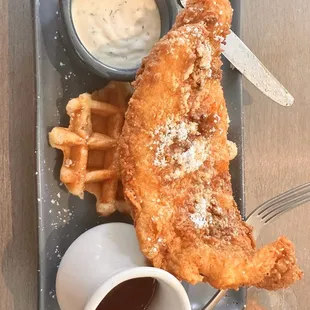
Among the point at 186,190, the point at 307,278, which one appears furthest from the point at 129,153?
the point at 307,278

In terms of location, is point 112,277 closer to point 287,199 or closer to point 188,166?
point 188,166

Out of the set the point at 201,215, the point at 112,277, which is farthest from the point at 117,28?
the point at 112,277

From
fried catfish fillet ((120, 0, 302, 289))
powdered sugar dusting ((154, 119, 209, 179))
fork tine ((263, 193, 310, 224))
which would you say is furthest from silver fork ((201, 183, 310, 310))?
powdered sugar dusting ((154, 119, 209, 179))

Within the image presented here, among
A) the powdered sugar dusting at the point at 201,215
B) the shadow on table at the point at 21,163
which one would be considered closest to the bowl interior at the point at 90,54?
the shadow on table at the point at 21,163

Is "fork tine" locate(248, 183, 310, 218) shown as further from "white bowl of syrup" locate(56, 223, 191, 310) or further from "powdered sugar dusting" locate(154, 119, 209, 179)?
"white bowl of syrup" locate(56, 223, 191, 310)

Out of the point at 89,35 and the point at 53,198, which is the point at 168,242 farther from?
the point at 89,35

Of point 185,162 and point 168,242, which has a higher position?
point 185,162
